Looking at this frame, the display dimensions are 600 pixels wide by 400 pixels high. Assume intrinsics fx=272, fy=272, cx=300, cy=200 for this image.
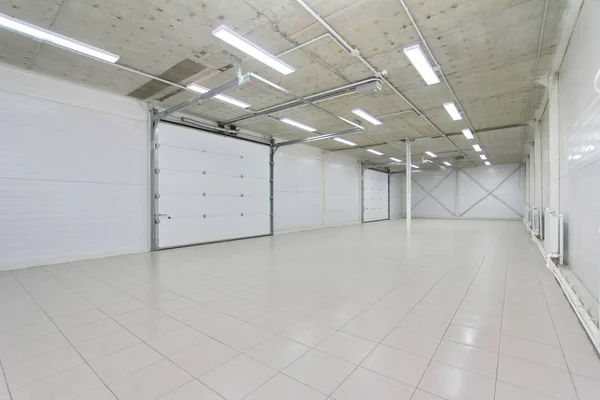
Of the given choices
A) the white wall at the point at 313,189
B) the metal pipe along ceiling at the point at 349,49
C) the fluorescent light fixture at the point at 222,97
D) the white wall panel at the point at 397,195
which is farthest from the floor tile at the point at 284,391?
the white wall panel at the point at 397,195

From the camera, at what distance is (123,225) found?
5836 millimetres

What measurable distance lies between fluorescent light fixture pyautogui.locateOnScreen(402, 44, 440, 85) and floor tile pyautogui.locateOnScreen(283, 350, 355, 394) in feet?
13.3

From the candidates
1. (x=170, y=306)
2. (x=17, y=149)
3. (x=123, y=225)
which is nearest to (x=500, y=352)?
(x=170, y=306)

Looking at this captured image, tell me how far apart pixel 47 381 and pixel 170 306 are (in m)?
1.26

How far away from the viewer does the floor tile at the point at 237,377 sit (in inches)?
62.9

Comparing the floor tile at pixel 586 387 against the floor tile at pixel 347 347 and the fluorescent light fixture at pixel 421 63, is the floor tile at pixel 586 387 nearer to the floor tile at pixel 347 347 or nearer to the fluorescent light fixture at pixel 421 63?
the floor tile at pixel 347 347

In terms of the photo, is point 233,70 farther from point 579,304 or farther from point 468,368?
point 579,304

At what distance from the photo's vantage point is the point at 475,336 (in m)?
2.24

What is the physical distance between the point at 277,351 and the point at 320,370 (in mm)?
388

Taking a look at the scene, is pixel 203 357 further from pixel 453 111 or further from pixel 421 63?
pixel 453 111

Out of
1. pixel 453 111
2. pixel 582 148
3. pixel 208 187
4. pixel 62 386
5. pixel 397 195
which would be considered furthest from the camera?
pixel 397 195

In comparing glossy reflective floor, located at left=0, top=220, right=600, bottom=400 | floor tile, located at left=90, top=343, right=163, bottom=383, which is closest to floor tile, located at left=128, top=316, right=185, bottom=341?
glossy reflective floor, located at left=0, top=220, right=600, bottom=400

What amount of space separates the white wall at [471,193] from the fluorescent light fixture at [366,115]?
12.8 meters

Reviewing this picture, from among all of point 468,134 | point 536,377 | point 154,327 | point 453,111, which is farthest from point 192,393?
point 468,134
